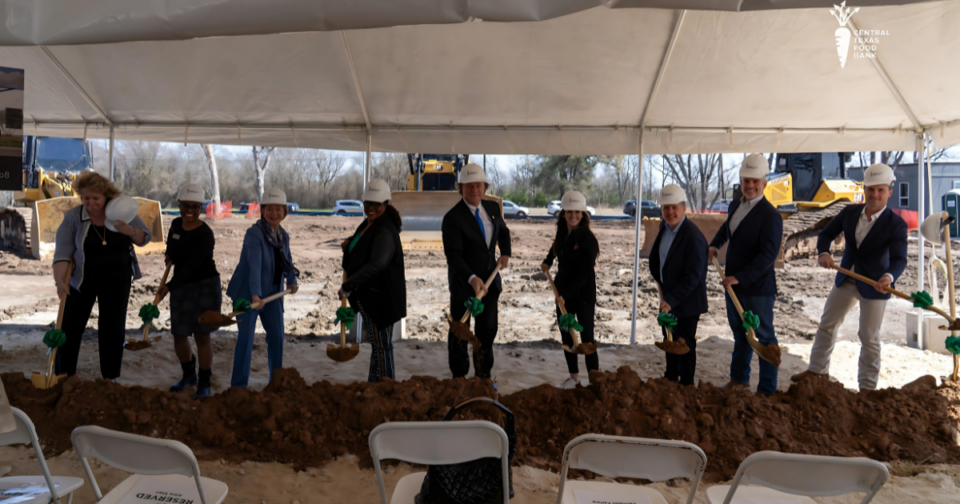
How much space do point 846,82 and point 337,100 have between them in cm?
396

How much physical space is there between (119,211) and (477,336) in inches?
94.1

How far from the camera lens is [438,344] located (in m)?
5.53

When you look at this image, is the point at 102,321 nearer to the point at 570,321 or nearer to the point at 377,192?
the point at 377,192

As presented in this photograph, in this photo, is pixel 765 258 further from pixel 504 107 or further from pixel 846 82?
A: pixel 504 107

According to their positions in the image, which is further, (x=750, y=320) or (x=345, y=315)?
(x=750, y=320)

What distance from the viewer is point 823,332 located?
3.90 meters

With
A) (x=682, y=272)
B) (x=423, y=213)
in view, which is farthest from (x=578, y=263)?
(x=423, y=213)

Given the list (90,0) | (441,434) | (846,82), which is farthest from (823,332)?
(90,0)

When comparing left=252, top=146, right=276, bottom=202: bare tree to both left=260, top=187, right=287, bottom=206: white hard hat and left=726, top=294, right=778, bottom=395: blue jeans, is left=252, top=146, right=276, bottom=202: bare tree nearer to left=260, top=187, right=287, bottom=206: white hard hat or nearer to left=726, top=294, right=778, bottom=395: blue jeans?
left=260, top=187, right=287, bottom=206: white hard hat

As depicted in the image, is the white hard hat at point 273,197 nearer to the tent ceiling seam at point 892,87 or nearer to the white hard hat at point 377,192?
the white hard hat at point 377,192

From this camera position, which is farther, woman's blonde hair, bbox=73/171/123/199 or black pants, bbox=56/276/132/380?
black pants, bbox=56/276/132/380

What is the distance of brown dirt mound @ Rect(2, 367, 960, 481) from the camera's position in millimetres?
2760

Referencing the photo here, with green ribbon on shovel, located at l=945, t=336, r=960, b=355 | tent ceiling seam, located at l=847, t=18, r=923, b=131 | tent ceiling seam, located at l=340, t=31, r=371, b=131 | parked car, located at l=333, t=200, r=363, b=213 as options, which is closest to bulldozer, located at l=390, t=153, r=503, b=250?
tent ceiling seam, located at l=340, t=31, r=371, b=131

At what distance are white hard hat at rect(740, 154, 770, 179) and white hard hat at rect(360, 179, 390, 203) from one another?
92.3 inches
